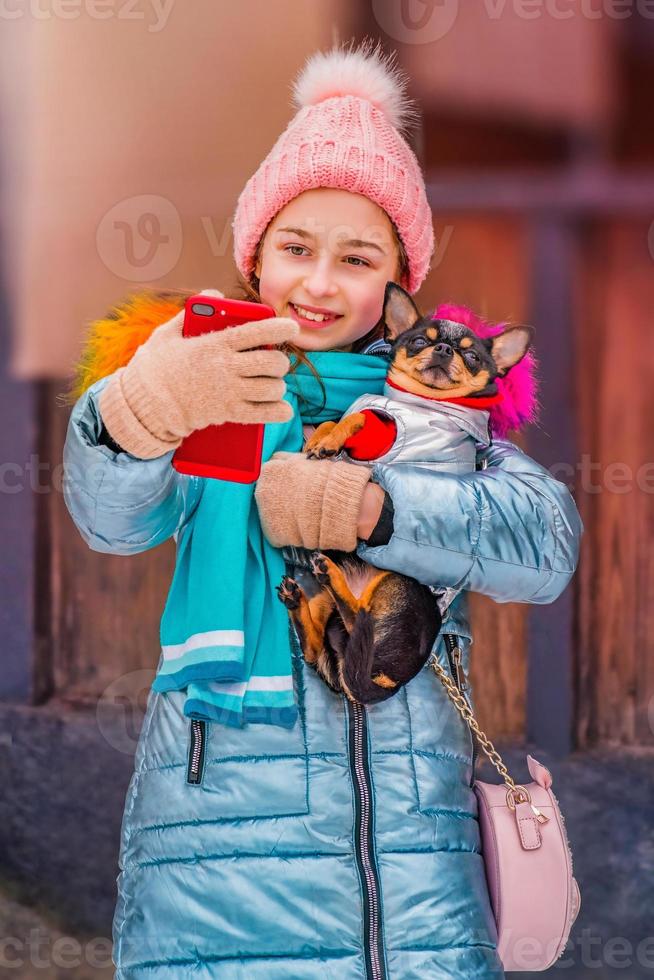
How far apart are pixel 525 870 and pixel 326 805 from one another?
26 cm

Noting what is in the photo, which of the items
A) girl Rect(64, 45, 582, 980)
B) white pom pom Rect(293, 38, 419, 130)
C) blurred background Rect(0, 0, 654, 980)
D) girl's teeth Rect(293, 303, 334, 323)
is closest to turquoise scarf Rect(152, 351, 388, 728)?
girl Rect(64, 45, 582, 980)

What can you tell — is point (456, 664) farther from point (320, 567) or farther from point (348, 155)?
point (348, 155)

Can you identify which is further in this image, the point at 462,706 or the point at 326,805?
the point at 462,706

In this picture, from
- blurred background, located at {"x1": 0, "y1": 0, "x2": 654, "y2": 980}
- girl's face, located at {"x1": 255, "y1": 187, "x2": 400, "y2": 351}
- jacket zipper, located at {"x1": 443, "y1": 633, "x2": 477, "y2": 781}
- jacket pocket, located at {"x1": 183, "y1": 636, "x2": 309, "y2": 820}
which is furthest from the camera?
blurred background, located at {"x1": 0, "y1": 0, "x2": 654, "y2": 980}

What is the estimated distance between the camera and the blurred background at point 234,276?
2.39 m

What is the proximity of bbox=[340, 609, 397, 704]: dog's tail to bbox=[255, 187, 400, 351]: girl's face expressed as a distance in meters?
0.45

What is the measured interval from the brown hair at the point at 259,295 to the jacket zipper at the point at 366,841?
17.3 inches

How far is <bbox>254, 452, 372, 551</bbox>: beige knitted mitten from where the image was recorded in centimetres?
121

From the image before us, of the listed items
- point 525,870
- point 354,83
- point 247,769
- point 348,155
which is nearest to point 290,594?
point 247,769

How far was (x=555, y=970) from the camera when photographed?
2344 millimetres

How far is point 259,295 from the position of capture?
1.52m

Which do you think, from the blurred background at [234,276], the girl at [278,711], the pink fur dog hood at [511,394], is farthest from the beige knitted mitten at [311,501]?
the blurred background at [234,276]

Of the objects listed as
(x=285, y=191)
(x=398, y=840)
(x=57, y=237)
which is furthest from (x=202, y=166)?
(x=398, y=840)

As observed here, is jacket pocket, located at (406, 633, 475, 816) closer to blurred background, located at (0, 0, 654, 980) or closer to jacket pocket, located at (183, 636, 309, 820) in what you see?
jacket pocket, located at (183, 636, 309, 820)
